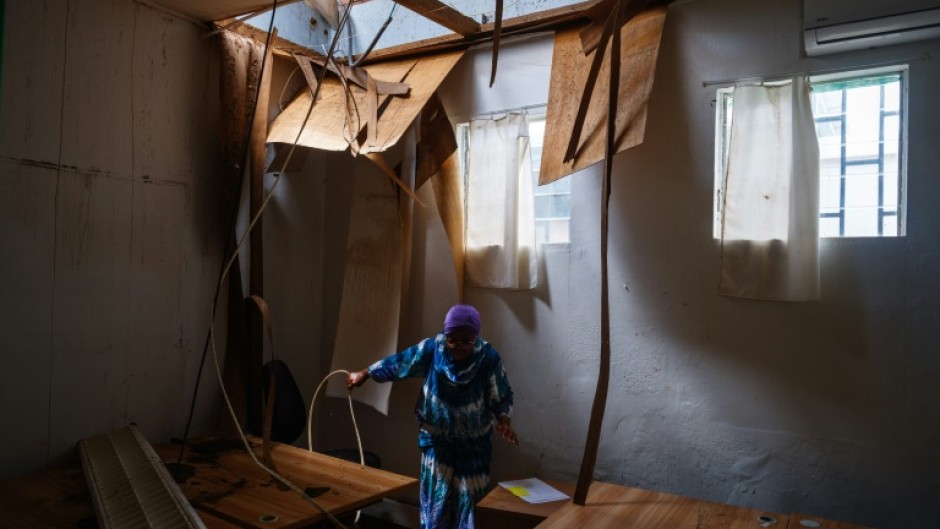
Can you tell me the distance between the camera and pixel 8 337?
→ 3.02m

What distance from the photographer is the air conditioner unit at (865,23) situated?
273cm

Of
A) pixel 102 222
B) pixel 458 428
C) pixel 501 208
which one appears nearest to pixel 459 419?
pixel 458 428

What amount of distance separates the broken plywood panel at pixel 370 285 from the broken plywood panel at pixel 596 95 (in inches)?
50.8

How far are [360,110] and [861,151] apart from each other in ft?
8.74

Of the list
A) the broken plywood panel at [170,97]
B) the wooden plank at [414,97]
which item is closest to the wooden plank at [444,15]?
the wooden plank at [414,97]

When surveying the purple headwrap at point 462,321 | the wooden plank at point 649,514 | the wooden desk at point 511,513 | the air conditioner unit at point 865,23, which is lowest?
the wooden desk at point 511,513

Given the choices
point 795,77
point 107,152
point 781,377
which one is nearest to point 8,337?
point 107,152

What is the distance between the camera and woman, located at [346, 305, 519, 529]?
331cm

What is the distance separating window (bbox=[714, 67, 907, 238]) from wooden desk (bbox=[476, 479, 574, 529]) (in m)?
1.91

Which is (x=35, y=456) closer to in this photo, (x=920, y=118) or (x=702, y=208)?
(x=702, y=208)

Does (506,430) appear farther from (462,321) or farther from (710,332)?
(710,332)

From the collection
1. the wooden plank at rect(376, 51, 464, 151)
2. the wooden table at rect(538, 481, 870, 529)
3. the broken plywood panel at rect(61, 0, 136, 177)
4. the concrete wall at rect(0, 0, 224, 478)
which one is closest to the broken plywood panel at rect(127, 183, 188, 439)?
the concrete wall at rect(0, 0, 224, 478)

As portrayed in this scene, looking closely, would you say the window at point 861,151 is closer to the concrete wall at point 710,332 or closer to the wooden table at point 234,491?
the concrete wall at point 710,332

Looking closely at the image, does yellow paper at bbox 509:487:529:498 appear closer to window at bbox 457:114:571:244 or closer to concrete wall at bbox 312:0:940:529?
concrete wall at bbox 312:0:940:529
